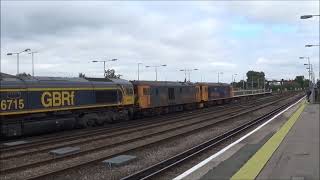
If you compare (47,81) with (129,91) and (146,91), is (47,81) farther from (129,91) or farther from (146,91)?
(146,91)

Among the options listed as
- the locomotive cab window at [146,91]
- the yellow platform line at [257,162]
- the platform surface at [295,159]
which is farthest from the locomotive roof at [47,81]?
the platform surface at [295,159]

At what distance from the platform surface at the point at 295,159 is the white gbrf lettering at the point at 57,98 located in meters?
13.0

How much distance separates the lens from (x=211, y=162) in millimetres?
15773

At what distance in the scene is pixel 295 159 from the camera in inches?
573

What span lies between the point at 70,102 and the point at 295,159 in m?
16.9

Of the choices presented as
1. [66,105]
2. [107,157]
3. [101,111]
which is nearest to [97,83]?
[101,111]

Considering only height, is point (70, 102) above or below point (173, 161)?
above

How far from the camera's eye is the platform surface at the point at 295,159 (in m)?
12.3

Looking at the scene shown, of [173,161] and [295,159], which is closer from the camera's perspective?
[295,159]

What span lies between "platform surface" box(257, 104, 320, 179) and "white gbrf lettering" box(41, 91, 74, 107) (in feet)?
42.7

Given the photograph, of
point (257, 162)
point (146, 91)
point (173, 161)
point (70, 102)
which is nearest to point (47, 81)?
point (70, 102)

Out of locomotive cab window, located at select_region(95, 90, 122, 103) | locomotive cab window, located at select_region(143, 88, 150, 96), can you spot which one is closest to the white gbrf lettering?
locomotive cab window, located at select_region(95, 90, 122, 103)

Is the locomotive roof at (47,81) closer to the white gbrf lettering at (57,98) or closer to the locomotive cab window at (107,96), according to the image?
the white gbrf lettering at (57,98)

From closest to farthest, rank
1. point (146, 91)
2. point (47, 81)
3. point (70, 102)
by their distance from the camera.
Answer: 1. point (47, 81)
2. point (70, 102)
3. point (146, 91)
